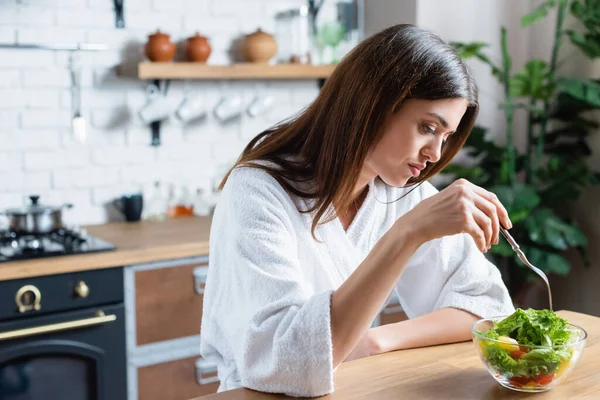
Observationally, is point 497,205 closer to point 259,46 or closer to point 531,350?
point 531,350

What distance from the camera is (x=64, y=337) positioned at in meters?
2.67

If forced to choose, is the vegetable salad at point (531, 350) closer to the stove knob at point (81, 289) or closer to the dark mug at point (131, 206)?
the stove knob at point (81, 289)

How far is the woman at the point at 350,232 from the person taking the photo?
55.6 inches

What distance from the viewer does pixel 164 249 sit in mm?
2826

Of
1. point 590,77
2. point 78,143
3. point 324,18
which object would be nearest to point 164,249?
point 78,143

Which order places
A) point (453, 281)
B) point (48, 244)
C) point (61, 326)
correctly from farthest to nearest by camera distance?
1. point (48, 244)
2. point (61, 326)
3. point (453, 281)

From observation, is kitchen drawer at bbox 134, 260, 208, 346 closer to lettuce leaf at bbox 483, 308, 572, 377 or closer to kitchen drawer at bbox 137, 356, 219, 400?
→ kitchen drawer at bbox 137, 356, 219, 400

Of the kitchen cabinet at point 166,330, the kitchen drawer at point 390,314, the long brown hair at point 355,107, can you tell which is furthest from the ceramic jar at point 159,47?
the long brown hair at point 355,107

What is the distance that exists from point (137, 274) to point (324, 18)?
1790mm

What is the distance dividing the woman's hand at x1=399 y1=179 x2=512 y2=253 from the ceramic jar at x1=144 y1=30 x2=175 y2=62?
2152mm

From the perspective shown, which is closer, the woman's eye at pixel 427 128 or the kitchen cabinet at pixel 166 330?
the woman's eye at pixel 427 128

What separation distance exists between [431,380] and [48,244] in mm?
1787

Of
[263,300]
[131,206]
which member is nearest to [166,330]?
[131,206]

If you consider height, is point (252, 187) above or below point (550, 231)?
above
